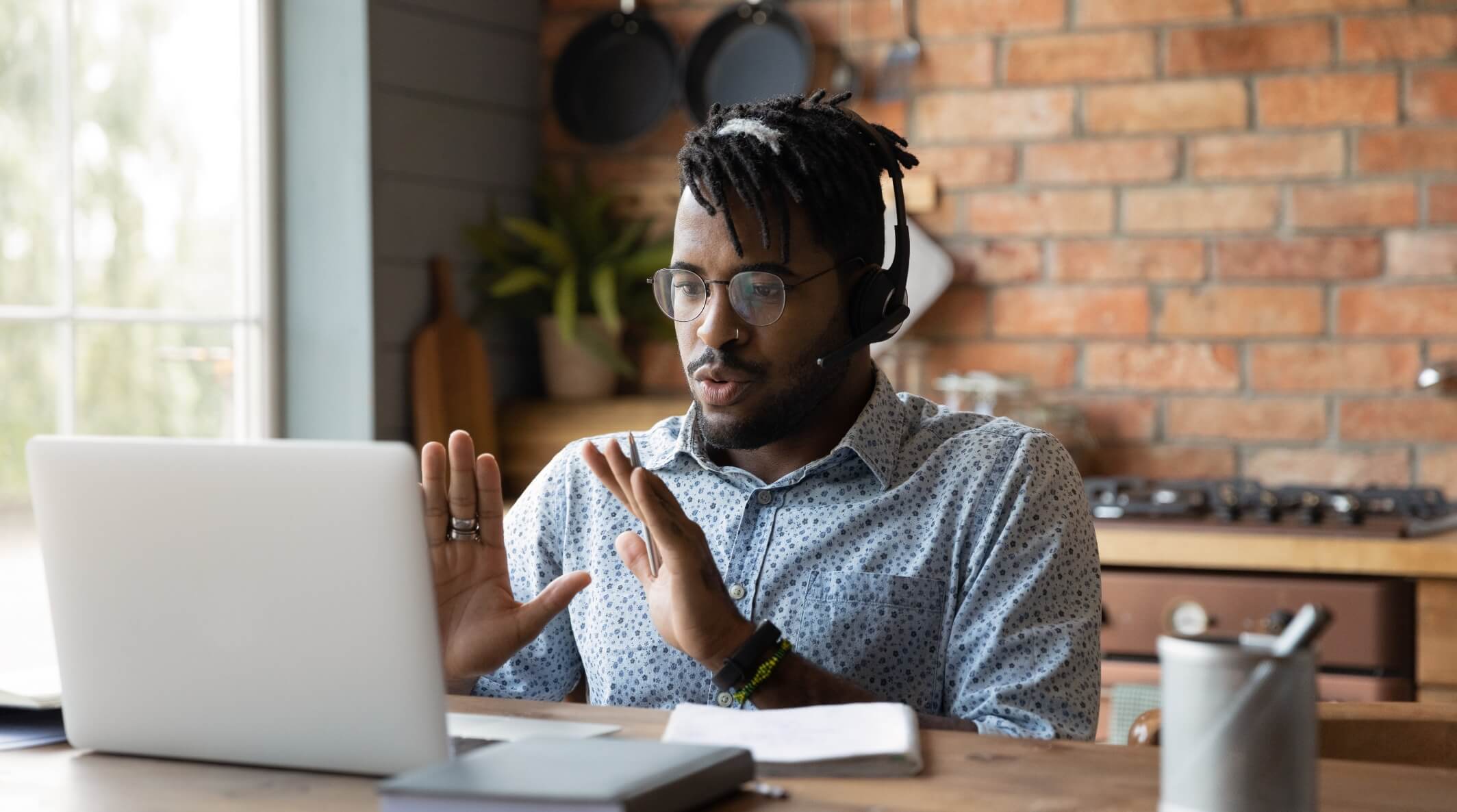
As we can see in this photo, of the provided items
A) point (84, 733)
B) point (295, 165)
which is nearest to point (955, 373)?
point (295, 165)

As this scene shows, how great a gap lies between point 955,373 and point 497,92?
3.52 ft

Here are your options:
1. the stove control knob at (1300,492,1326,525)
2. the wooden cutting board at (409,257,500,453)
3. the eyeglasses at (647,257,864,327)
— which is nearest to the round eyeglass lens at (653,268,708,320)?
the eyeglasses at (647,257,864,327)

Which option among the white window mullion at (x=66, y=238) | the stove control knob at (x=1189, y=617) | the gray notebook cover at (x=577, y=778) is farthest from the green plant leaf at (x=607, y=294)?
the gray notebook cover at (x=577, y=778)

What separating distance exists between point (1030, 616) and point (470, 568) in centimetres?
52

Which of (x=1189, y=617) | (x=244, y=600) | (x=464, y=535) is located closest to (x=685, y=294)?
(x=464, y=535)

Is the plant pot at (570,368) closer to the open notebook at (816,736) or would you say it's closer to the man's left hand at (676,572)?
the man's left hand at (676,572)

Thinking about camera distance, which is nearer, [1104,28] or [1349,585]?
[1349,585]

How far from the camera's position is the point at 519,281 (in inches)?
121

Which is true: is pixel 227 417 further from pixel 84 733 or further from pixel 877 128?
→ pixel 84 733

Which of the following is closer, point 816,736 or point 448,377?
point 816,736

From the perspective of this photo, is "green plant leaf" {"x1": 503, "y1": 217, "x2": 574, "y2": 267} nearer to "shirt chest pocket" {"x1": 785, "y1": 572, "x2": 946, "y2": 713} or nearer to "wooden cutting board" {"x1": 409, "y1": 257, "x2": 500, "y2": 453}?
"wooden cutting board" {"x1": 409, "y1": 257, "x2": 500, "y2": 453}

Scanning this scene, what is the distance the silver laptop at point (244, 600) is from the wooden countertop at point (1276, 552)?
147cm

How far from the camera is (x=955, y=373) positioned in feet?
10.0

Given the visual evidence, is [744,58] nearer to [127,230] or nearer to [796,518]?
[127,230]
